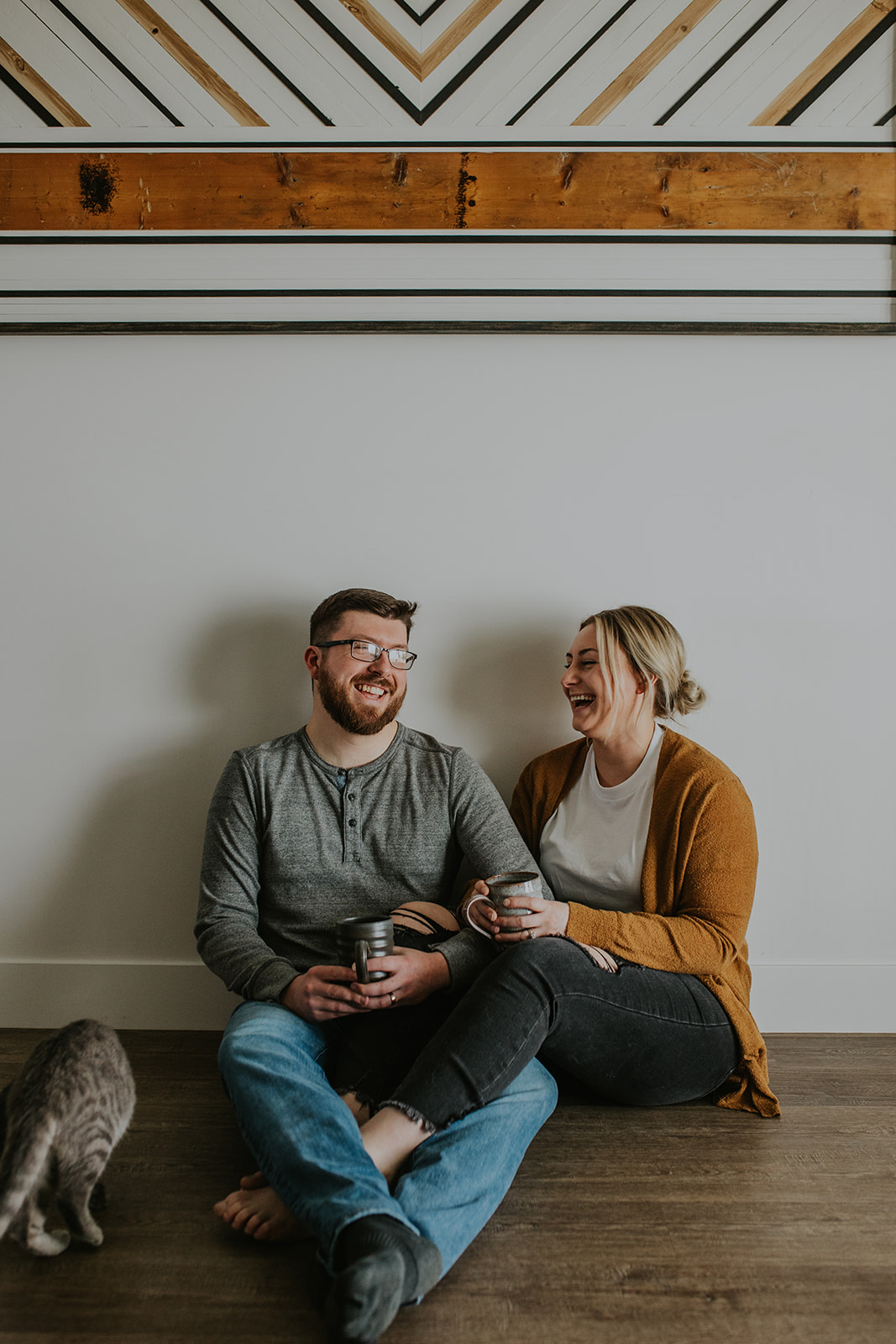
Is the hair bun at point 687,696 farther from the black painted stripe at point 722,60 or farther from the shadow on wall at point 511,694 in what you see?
the black painted stripe at point 722,60

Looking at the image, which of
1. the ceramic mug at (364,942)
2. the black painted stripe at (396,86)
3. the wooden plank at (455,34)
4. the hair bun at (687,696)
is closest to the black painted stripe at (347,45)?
the black painted stripe at (396,86)

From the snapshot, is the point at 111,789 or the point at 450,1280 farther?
the point at 111,789

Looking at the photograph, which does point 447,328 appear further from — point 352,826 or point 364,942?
point 364,942

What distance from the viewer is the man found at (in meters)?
1.35

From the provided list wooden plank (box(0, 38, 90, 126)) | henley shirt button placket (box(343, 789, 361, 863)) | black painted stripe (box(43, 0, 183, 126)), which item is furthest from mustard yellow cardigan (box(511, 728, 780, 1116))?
wooden plank (box(0, 38, 90, 126))

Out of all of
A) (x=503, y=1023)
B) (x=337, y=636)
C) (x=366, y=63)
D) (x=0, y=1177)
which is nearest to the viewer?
(x=0, y=1177)

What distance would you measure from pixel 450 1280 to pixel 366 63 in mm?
2690

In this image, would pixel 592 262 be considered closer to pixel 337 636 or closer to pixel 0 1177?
pixel 337 636

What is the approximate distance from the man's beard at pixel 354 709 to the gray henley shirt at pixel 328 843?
0.09 metres

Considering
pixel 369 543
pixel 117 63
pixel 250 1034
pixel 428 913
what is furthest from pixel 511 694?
pixel 117 63

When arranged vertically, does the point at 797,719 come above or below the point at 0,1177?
above

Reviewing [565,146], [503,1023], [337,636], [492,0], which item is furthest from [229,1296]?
[492,0]

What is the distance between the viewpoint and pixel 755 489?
2270 millimetres

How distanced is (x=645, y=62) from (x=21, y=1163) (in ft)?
9.07
